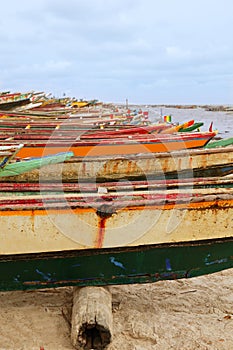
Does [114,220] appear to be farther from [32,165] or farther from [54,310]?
[32,165]

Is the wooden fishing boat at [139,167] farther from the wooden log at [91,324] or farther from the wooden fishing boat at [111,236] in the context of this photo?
the wooden log at [91,324]

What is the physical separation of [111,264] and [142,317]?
0.51 m

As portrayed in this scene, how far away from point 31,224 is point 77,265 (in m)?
0.48

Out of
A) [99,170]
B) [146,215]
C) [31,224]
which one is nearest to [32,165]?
[99,170]

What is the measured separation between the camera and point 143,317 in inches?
115

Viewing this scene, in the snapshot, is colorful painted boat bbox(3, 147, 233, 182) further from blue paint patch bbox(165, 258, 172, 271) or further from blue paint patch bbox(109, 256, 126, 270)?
blue paint patch bbox(165, 258, 172, 271)

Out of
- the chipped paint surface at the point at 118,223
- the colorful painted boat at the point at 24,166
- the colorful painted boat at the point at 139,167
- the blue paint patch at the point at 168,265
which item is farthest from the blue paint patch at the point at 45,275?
the colorful painted boat at the point at 139,167

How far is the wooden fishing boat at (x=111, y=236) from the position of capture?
8.50 feet

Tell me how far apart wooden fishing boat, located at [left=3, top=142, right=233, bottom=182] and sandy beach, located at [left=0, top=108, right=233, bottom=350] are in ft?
4.51

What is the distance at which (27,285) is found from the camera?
2.83 meters

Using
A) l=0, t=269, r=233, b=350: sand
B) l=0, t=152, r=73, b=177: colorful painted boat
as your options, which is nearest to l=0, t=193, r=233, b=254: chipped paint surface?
l=0, t=269, r=233, b=350: sand

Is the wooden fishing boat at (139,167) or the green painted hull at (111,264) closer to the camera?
the green painted hull at (111,264)

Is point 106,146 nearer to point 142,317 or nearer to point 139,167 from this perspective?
point 139,167

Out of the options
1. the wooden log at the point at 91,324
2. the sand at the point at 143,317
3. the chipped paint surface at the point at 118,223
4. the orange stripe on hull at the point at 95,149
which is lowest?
the sand at the point at 143,317
